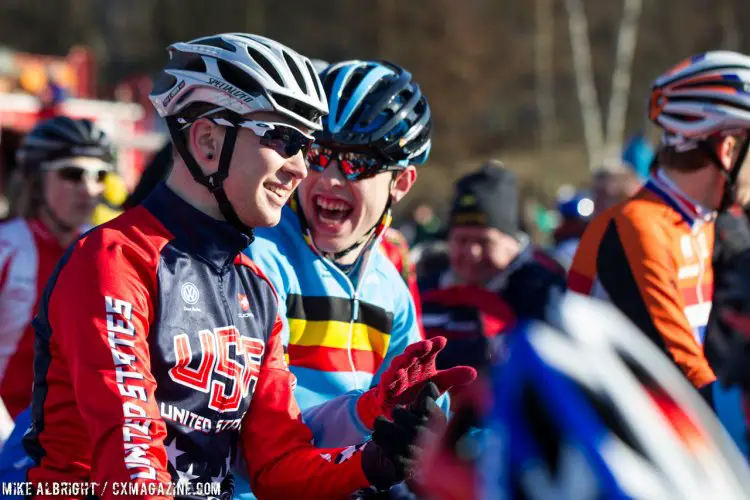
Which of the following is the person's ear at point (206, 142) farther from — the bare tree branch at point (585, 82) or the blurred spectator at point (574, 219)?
the bare tree branch at point (585, 82)

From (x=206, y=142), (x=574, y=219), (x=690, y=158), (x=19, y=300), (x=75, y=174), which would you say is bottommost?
(x=574, y=219)

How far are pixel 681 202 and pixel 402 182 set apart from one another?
1.31 metres

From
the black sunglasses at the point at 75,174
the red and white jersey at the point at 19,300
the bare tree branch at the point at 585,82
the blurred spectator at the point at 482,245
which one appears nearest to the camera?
the red and white jersey at the point at 19,300

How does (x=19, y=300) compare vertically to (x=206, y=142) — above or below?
below

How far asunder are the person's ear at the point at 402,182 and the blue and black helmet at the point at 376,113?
54 mm

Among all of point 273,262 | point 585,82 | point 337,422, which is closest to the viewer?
point 337,422

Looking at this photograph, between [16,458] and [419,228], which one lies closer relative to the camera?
[16,458]

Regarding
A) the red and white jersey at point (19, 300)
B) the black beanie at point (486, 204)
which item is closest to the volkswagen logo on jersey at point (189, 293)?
the red and white jersey at point (19, 300)

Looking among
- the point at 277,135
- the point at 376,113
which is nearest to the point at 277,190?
the point at 277,135

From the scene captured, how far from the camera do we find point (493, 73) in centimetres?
3641

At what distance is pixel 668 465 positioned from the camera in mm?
1547

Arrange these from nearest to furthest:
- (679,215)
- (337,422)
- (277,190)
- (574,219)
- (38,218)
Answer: (277,190), (337,422), (679,215), (38,218), (574,219)

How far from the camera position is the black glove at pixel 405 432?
2688 mm

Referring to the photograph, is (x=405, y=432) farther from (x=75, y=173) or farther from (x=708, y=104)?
(x=75, y=173)
